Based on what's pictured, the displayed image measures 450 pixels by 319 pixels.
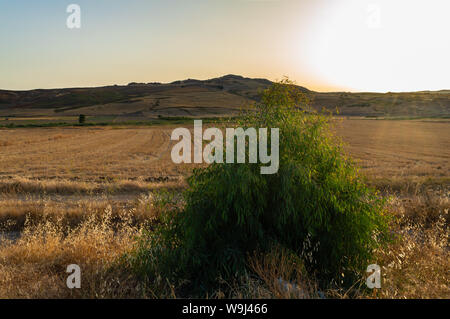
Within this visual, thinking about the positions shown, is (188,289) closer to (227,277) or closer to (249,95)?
(227,277)

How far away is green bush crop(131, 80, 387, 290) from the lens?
519 cm

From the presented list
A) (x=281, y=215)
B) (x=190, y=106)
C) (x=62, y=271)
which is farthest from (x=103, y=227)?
(x=190, y=106)

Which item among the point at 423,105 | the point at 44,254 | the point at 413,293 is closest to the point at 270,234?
the point at 413,293

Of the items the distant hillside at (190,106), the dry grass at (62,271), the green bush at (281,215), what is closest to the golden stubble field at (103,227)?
the dry grass at (62,271)

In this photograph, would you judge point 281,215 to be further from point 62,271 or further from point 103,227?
point 103,227

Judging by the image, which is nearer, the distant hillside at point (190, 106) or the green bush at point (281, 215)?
the green bush at point (281, 215)

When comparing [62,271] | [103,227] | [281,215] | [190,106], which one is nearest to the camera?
[281,215]

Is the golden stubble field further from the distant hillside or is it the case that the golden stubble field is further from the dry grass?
the distant hillside

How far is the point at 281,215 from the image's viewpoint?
5203 millimetres

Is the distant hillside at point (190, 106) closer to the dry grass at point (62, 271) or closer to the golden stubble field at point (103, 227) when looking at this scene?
the golden stubble field at point (103, 227)

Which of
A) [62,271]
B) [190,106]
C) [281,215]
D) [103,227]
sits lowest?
[62,271]

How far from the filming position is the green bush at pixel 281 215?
17.0ft

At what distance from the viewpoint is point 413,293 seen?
4559mm

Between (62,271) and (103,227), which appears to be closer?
(62,271)
